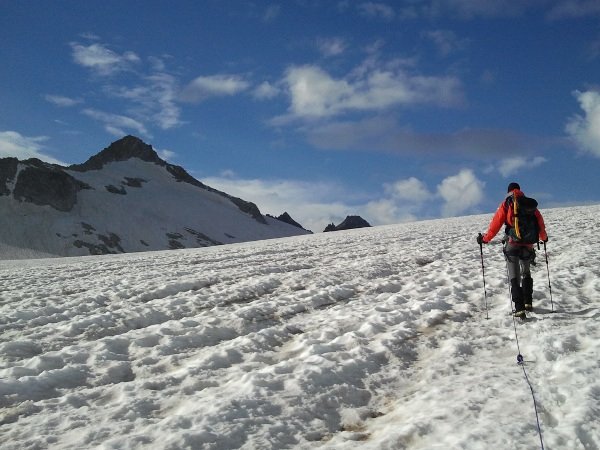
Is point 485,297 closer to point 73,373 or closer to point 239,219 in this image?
point 73,373

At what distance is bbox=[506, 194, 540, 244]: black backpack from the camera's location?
28.8ft

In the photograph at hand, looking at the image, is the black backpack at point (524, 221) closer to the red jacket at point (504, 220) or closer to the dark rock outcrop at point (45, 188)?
the red jacket at point (504, 220)

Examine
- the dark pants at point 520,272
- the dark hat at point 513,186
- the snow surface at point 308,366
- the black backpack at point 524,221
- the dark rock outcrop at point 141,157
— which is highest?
the dark rock outcrop at point 141,157

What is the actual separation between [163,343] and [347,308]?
4353 mm

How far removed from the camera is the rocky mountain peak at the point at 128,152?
452ft

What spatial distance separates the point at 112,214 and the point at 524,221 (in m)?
95.8

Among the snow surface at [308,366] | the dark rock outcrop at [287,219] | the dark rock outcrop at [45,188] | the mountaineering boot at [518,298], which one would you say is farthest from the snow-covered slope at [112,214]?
the mountaineering boot at [518,298]

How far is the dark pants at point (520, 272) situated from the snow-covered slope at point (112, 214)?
81.1 meters

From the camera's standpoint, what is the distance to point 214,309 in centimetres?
1073

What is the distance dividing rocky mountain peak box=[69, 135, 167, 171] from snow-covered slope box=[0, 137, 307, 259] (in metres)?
0.70

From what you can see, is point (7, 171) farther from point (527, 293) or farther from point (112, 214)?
point (527, 293)

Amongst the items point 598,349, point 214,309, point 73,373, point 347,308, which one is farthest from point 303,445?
point 214,309

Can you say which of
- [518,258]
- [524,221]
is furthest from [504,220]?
[518,258]

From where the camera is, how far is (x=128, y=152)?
142m
